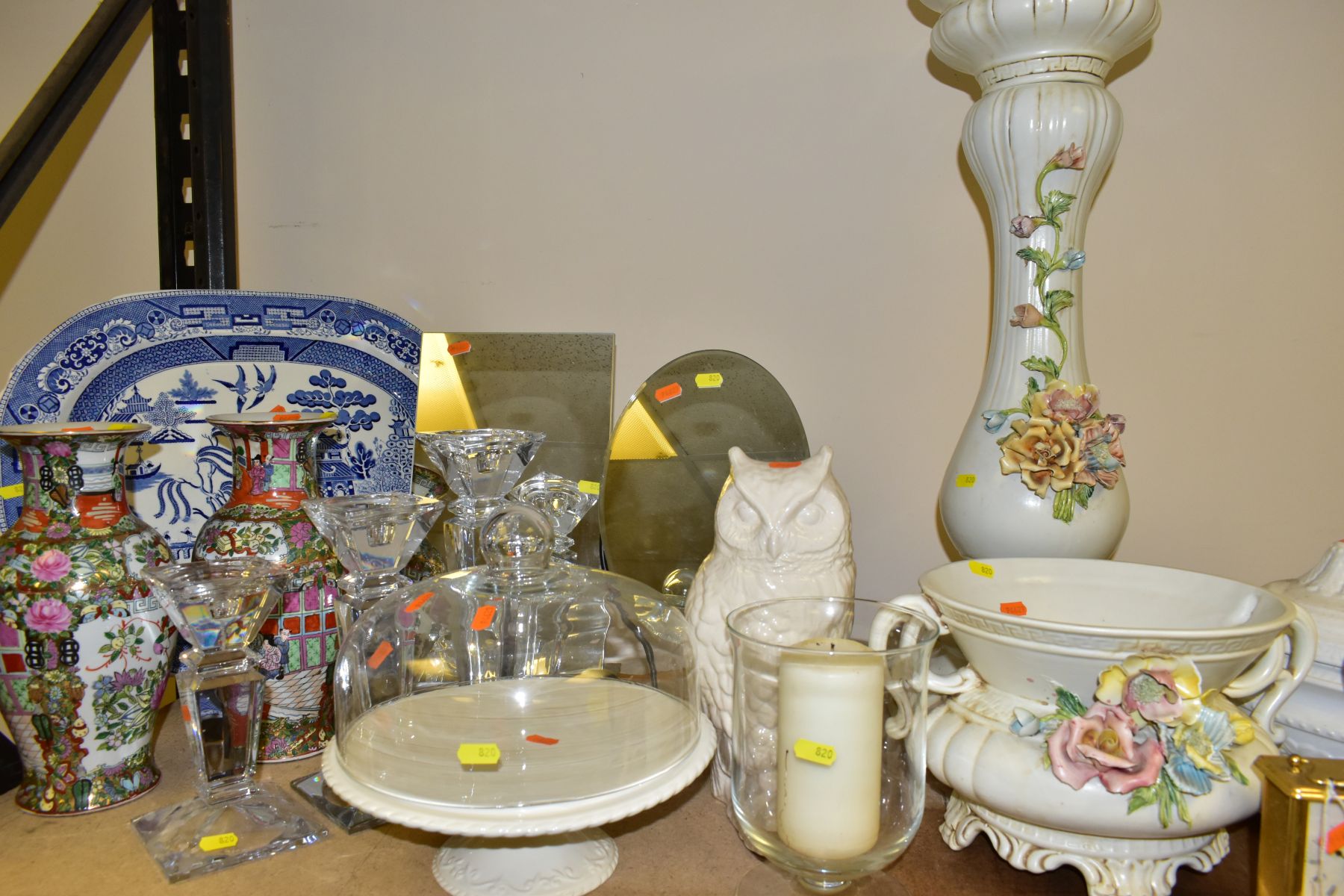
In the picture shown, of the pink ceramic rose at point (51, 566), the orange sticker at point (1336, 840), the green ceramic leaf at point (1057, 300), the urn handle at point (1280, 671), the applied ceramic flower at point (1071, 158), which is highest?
the applied ceramic flower at point (1071, 158)

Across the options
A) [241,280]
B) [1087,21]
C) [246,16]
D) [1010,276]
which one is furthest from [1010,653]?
[246,16]

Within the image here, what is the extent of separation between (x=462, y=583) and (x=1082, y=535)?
0.58 metres

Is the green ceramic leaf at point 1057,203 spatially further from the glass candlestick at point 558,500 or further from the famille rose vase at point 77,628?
the famille rose vase at point 77,628

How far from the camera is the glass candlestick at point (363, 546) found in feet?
2.75

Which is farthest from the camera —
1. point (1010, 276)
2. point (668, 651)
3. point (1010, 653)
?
point (1010, 276)

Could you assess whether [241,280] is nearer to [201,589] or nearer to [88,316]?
[88,316]

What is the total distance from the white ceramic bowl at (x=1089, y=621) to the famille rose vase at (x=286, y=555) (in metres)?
0.56

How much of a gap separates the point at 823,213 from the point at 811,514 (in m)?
0.52

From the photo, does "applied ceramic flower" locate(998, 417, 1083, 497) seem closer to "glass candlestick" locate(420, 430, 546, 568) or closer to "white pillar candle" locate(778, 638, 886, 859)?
"white pillar candle" locate(778, 638, 886, 859)

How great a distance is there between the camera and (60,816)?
0.83m

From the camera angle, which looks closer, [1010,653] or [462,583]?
[1010,653]

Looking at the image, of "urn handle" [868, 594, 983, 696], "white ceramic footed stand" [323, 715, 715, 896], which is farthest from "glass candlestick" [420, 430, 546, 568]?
"urn handle" [868, 594, 983, 696]

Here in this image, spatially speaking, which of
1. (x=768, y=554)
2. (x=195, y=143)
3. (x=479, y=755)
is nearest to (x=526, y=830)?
(x=479, y=755)

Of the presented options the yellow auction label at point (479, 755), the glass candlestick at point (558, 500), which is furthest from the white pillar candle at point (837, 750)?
the glass candlestick at point (558, 500)
